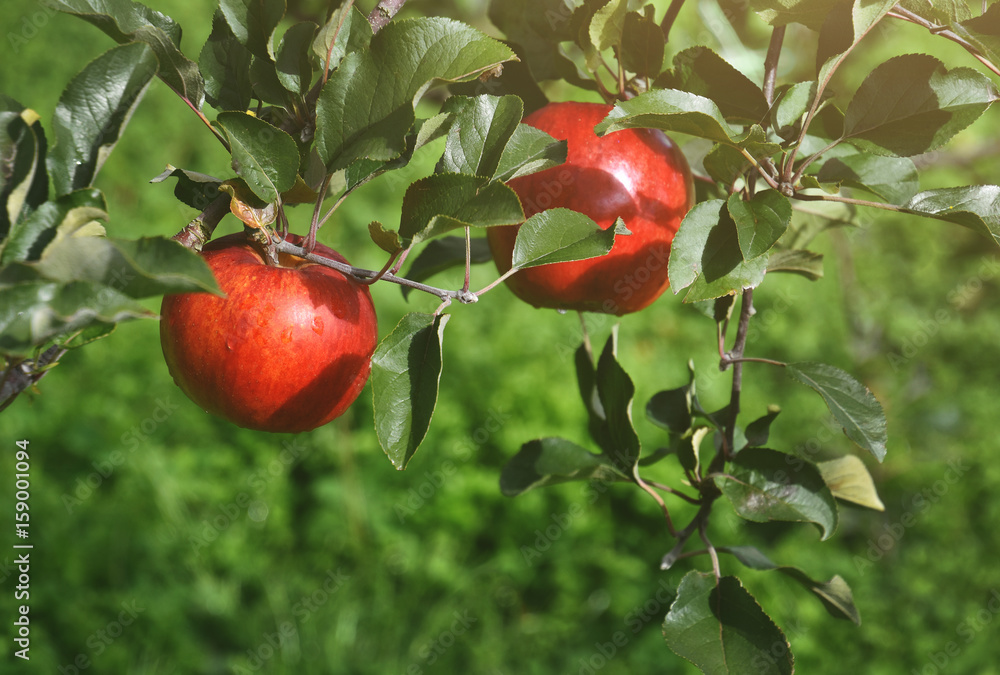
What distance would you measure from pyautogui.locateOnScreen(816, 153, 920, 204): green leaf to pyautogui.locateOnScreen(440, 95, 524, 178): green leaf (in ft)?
0.78

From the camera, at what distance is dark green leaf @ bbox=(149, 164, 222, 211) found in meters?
0.49

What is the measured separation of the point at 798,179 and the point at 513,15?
28 cm

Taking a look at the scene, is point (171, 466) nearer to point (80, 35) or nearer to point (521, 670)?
point (521, 670)

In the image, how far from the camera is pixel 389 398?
1.56ft

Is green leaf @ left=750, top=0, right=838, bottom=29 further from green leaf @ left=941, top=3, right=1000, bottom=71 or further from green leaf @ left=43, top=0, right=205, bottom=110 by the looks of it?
green leaf @ left=43, top=0, right=205, bottom=110

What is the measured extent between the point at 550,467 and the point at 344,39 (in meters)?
0.36

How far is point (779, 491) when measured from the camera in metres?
0.58

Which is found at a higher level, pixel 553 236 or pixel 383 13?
pixel 383 13

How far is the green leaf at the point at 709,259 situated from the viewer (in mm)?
495
